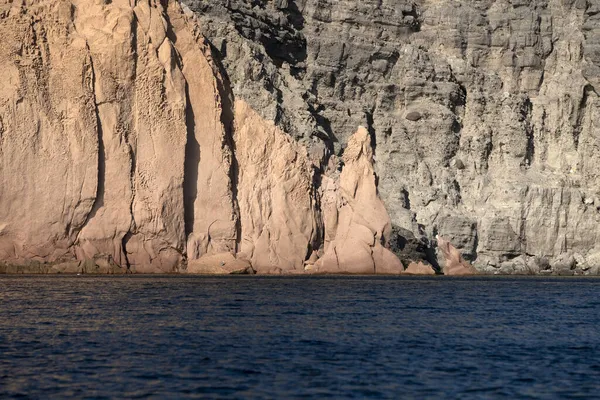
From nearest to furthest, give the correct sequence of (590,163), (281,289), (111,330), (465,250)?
(111,330) < (281,289) < (465,250) < (590,163)

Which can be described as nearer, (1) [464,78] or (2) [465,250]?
(2) [465,250]

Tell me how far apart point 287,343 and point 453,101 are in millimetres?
61340

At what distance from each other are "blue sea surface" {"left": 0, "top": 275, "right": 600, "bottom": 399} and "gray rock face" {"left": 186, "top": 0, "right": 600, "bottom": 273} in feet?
93.1

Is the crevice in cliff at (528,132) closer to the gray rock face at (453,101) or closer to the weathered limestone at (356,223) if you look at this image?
the gray rock face at (453,101)

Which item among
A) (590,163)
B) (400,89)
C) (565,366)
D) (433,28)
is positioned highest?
(433,28)

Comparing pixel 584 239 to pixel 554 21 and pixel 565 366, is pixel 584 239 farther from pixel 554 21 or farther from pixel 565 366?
pixel 565 366

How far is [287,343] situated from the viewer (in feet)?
93.8

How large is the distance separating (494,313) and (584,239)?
139 ft

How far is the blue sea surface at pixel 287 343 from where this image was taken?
2178cm

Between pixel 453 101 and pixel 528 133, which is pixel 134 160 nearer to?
pixel 453 101

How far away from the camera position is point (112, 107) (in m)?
64.6

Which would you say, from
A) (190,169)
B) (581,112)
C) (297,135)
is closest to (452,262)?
(297,135)

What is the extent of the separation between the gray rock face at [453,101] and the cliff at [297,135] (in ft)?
0.57

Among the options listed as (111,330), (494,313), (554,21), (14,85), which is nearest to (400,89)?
(554,21)
